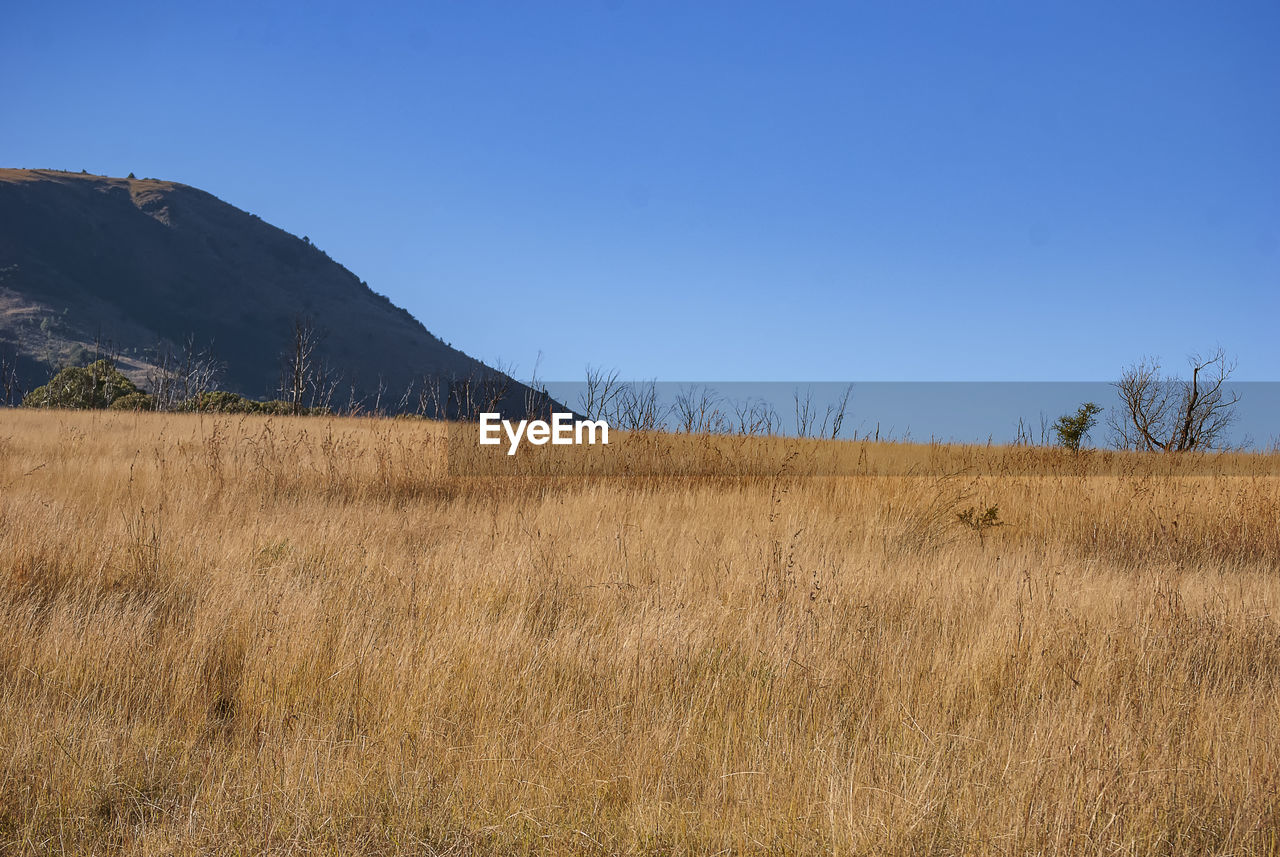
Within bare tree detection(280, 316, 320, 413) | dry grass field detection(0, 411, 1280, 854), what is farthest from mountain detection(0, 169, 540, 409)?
dry grass field detection(0, 411, 1280, 854)

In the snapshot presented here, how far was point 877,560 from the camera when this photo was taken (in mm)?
6270

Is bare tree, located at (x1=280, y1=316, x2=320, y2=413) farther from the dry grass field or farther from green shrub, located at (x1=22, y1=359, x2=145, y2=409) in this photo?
the dry grass field

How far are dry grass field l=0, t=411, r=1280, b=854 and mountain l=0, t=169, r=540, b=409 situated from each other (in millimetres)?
86494

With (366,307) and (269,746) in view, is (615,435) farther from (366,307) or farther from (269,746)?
(366,307)

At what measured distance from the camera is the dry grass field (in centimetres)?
251

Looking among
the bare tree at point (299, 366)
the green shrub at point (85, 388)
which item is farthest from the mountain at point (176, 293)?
the green shrub at point (85, 388)

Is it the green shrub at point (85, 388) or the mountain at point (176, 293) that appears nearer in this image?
the green shrub at point (85, 388)

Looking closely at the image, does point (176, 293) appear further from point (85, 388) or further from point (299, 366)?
point (299, 366)

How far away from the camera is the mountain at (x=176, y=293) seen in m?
91.5

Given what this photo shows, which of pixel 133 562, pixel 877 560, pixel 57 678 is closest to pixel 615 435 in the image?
pixel 877 560

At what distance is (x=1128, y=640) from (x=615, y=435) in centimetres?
1086

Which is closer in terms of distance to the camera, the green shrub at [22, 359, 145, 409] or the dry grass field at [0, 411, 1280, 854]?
the dry grass field at [0, 411, 1280, 854]

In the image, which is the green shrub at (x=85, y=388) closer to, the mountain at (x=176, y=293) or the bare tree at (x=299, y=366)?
the bare tree at (x=299, y=366)

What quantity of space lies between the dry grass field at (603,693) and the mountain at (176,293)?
86494 mm
